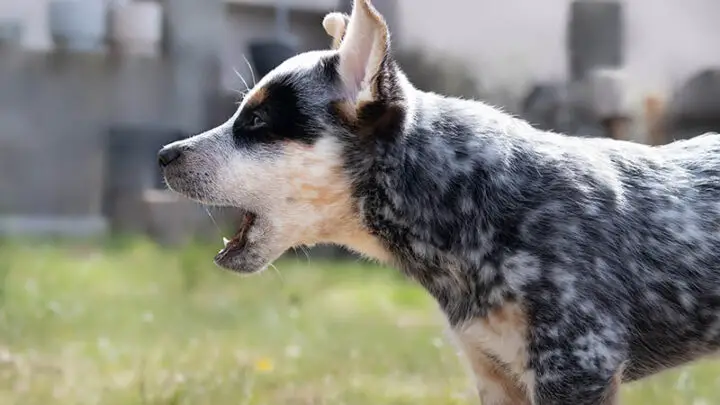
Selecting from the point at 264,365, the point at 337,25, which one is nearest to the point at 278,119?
the point at 337,25

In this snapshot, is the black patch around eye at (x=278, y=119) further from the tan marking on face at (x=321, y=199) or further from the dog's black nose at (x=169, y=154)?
the dog's black nose at (x=169, y=154)

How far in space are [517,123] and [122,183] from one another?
7.08 metres

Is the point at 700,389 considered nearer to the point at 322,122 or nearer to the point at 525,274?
the point at 525,274

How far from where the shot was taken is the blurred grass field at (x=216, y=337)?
4406 millimetres

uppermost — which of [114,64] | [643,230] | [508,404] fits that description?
[643,230]

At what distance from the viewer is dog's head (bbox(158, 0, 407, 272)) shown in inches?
Answer: 126

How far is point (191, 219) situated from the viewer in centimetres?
925

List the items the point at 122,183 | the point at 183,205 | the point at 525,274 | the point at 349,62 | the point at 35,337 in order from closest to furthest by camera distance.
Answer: the point at 525,274, the point at 349,62, the point at 35,337, the point at 183,205, the point at 122,183

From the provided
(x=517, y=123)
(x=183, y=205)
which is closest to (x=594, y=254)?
(x=517, y=123)

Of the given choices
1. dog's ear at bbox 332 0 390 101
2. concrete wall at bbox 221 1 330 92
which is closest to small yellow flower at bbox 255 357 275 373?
dog's ear at bbox 332 0 390 101

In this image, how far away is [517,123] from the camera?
3.37 metres

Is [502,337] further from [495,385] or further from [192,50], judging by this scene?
[192,50]

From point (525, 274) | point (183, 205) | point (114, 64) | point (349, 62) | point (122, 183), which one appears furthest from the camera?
point (114, 64)

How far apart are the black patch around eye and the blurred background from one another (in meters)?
1.08
